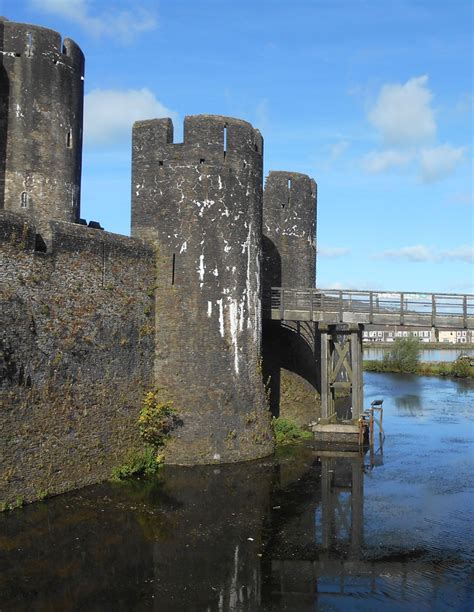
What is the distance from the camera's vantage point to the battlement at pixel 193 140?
18.7m

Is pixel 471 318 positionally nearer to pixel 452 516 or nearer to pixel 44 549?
pixel 452 516

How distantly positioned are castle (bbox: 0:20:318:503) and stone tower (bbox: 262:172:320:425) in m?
1.46

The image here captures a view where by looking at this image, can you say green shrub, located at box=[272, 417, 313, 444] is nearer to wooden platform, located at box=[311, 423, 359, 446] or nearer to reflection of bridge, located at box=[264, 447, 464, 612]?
wooden platform, located at box=[311, 423, 359, 446]

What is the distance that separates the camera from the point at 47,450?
14273 millimetres

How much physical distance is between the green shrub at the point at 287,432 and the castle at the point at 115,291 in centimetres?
200

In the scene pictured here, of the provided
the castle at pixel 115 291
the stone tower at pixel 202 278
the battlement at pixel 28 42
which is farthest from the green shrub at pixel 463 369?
the battlement at pixel 28 42

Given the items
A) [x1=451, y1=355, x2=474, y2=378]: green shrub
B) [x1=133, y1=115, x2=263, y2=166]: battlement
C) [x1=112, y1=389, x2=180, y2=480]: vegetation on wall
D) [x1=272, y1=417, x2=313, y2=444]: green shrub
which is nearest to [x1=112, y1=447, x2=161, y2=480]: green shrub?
[x1=112, y1=389, x2=180, y2=480]: vegetation on wall

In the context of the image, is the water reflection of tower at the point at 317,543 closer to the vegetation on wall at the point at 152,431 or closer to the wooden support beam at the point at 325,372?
the vegetation on wall at the point at 152,431

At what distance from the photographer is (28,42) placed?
20.0 m

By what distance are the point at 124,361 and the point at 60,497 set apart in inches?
161

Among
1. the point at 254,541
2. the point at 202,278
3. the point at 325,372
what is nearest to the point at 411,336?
the point at 325,372

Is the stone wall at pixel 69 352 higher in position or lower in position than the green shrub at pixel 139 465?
higher

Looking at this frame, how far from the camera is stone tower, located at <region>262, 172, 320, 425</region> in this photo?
24031mm

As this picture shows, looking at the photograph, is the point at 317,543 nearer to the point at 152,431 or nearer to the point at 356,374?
the point at 152,431
